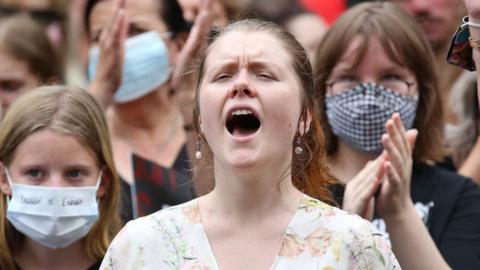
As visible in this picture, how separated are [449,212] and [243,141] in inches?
64.3

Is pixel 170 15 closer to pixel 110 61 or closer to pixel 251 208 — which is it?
pixel 110 61

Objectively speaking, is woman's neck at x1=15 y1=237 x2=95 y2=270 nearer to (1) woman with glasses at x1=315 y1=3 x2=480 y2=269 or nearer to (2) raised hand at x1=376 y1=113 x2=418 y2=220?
(1) woman with glasses at x1=315 y1=3 x2=480 y2=269

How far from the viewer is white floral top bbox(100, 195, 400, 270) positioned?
145 inches

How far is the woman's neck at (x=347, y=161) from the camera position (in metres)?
5.35

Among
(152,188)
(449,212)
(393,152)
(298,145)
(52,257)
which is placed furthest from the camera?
(152,188)

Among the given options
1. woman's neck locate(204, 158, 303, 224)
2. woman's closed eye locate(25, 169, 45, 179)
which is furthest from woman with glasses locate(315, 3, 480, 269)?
woman's closed eye locate(25, 169, 45, 179)

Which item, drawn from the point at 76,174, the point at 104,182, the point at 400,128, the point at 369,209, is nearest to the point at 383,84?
the point at 400,128

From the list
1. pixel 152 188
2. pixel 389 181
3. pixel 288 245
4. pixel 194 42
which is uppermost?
pixel 288 245

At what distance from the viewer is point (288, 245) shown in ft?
12.2

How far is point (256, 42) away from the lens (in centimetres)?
397

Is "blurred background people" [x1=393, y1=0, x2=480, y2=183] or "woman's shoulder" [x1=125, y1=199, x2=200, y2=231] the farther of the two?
"blurred background people" [x1=393, y1=0, x2=480, y2=183]

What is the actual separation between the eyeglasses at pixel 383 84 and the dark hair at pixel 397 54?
0.21ft

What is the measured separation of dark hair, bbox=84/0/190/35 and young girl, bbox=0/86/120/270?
5.23 ft

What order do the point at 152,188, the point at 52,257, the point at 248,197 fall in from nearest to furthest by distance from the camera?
1. the point at 248,197
2. the point at 52,257
3. the point at 152,188
